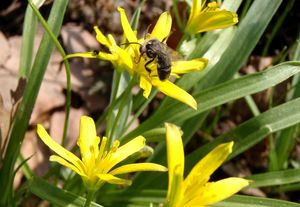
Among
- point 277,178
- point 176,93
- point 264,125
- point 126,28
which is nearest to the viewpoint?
point 176,93

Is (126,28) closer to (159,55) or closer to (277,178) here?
(159,55)

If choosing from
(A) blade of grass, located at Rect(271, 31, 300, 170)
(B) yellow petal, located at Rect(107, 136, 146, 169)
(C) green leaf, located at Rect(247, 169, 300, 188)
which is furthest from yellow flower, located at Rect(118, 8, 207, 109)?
(A) blade of grass, located at Rect(271, 31, 300, 170)

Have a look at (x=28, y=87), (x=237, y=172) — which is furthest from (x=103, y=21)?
(x=28, y=87)

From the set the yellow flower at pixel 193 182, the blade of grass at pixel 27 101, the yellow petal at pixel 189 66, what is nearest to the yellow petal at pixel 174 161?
the yellow flower at pixel 193 182

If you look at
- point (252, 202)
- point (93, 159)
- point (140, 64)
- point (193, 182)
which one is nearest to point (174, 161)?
point (193, 182)

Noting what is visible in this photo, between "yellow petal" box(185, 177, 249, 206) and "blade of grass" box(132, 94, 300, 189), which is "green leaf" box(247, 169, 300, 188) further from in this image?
"yellow petal" box(185, 177, 249, 206)

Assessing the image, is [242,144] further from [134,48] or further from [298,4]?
[298,4]

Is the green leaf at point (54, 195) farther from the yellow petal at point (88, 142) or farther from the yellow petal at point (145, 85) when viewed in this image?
the yellow petal at point (145, 85)
